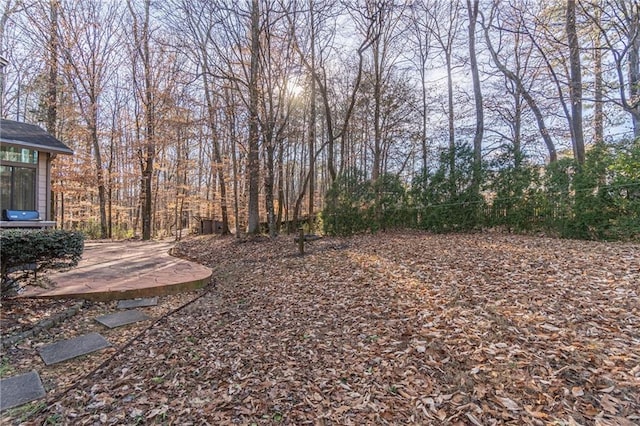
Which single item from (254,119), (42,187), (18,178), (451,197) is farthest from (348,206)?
(18,178)

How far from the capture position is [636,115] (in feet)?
19.3

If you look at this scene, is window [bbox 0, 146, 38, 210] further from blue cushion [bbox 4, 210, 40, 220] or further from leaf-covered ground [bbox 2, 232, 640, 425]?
leaf-covered ground [bbox 2, 232, 640, 425]

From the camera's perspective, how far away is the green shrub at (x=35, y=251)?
3113 mm

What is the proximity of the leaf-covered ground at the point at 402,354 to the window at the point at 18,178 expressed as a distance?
483 centimetres

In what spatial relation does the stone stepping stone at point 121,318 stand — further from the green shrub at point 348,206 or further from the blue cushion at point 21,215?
the green shrub at point 348,206

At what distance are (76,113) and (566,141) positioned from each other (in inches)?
711

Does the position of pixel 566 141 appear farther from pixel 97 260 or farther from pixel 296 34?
pixel 97 260

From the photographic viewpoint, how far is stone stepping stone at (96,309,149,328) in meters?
3.15

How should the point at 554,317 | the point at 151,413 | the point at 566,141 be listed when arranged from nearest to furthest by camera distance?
the point at 151,413
the point at 554,317
the point at 566,141

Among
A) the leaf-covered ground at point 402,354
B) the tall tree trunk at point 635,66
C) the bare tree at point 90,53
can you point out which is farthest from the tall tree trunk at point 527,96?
the bare tree at point 90,53

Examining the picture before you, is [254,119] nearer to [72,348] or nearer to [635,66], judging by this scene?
[72,348]

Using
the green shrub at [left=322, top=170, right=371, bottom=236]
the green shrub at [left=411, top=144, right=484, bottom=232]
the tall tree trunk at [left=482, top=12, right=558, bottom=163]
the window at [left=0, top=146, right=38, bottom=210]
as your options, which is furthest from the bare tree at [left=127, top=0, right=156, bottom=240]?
the tall tree trunk at [left=482, top=12, right=558, bottom=163]

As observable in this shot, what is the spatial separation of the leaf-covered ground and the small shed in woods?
4.68 meters

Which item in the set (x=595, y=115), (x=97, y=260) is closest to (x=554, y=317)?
(x=97, y=260)
